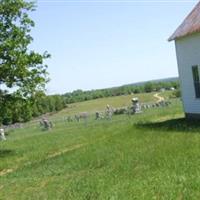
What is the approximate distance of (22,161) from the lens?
2573 centimetres

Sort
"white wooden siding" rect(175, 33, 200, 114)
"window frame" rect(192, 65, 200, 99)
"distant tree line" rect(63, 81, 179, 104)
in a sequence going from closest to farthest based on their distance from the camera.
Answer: "white wooden siding" rect(175, 33, 200, 114), "window frame" rect(192, 65, 200, 99), "distant tree line" rect(63, 81, 179, 104)

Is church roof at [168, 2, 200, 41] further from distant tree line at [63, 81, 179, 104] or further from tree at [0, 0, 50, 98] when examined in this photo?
distant tree line at [63, 81, 179, 104]

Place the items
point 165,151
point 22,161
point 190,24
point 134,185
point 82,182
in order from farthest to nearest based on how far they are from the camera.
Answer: point 190,24
point 22,161
point 165,151
point 82,182
point 134,185

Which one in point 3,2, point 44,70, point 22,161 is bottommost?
point 22,161

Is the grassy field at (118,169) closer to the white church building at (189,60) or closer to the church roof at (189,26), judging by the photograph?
the white church building at (189,60)

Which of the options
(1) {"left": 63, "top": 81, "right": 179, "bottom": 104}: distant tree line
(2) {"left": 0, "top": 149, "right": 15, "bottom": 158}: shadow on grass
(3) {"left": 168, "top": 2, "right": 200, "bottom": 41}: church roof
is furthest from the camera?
(1) {"left": 63, "top": 81, "right": 179, "bottom": 104}: distant tree line

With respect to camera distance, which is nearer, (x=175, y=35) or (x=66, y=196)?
(x=66, y=196)

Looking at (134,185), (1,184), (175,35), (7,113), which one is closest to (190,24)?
(175,35)

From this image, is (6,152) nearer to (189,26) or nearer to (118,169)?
(189,26)

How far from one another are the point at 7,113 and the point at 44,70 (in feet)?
9.40

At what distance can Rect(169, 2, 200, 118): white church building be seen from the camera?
2894 centimetres

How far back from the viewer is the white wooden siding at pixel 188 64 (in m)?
29.1

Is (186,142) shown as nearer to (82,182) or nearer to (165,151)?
(165,151)

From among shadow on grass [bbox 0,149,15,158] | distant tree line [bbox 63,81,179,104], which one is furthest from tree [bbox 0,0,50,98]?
distant tree line [bbox 63,81,179,104]
